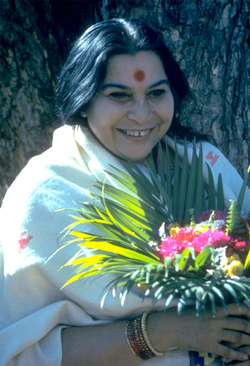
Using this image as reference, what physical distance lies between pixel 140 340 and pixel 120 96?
1.03 m

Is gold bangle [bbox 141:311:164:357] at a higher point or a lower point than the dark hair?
lower

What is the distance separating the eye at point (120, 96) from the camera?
8.14 ft

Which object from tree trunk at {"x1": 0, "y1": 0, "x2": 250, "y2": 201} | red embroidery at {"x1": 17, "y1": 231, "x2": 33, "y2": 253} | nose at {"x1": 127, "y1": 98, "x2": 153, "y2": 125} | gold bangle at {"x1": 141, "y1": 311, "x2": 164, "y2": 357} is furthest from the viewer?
tree trunk at {"x1": 0, "y1": 0, "x2": 250, "y2": 201}

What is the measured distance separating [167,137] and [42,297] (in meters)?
1.01

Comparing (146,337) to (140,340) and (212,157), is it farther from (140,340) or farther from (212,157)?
(212,157)

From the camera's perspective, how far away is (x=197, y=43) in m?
3.04

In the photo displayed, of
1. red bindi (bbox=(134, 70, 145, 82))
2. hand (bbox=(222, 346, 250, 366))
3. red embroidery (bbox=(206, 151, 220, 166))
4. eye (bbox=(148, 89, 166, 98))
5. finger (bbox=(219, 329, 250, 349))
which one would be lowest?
hand (bbox=(222, 346, 250, 366))

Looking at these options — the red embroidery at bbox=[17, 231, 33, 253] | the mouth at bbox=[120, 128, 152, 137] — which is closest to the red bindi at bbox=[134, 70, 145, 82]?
the mouth at bbox=[120, 128, 152, 137]

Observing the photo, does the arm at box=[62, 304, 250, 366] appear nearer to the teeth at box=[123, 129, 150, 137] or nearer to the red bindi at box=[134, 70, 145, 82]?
the teeth at box=[123, 129, 150, 137]

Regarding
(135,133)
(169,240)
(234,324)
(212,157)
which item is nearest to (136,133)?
(135,133)

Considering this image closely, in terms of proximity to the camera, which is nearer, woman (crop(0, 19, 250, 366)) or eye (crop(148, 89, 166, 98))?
woman (crop(0, 19, 250, 366))

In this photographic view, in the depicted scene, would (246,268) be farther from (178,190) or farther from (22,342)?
(22,342)

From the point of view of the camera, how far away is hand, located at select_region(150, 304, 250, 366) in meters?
2.06

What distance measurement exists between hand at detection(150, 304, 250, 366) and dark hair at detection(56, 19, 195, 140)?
1051mm
